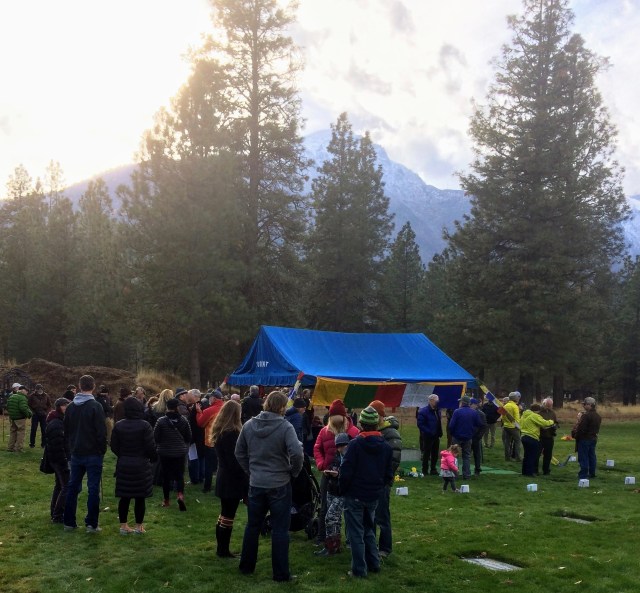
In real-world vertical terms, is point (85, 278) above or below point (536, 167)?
below

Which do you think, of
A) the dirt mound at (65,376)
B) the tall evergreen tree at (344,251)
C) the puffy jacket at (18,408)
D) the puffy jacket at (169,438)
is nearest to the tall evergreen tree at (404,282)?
the tall evergreen tree at (344,251)

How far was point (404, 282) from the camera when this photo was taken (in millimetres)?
39344

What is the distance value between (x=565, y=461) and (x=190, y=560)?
33.3 feet

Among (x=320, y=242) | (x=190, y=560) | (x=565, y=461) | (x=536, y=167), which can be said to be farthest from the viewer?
(x=320, y=242)

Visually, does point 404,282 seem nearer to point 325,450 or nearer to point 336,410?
point 336,410

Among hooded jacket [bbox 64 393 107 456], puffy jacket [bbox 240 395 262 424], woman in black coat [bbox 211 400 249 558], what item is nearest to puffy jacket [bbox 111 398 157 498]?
hooded jacket [bbox 64 393 107 456]

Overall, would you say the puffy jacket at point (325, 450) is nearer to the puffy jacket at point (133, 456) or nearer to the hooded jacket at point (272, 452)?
the hooded jacket at point (272, 452)

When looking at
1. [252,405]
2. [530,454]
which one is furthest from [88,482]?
[530,454]

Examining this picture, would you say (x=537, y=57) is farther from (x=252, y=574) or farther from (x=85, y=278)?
(x=252, y=574)

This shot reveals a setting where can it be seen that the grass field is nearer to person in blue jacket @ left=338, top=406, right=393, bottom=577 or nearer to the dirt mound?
person in blue jacket @ left=338, top=406, right=393, bottom=577

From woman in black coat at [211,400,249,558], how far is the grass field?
28cm

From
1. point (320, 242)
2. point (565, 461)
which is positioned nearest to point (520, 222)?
point (320, 242)

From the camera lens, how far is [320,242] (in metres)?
34.0

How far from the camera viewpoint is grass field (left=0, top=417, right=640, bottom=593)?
5.71m
